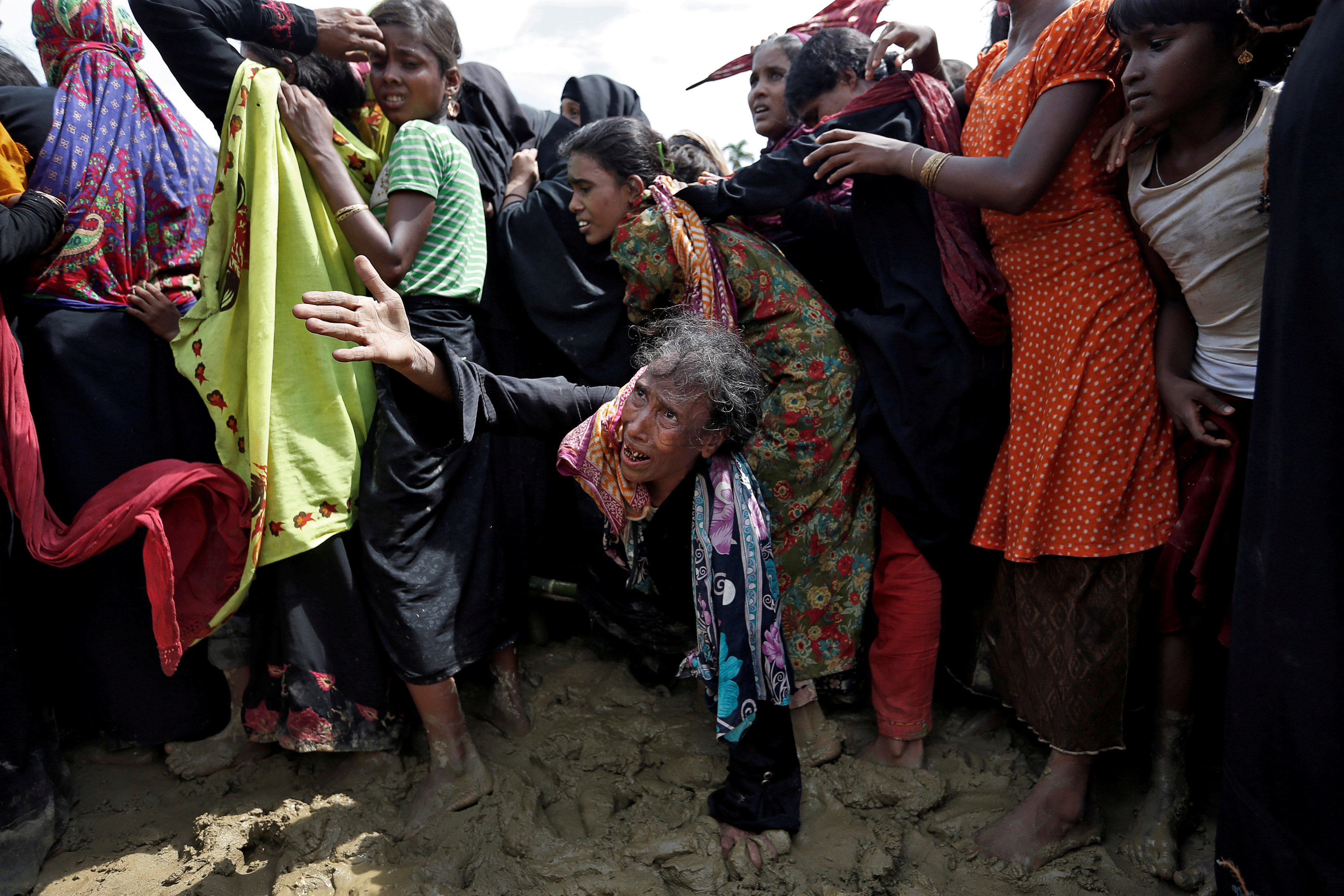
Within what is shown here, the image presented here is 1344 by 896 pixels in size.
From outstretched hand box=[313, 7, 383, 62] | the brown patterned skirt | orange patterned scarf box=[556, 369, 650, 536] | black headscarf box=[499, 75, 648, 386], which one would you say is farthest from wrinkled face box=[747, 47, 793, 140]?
the brown patterned skirt

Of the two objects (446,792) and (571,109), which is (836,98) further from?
(446,792)

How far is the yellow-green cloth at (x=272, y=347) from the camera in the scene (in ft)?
8.05

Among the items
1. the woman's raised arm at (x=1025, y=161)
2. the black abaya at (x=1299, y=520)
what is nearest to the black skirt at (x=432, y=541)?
the woman's raised arm at (x=1025, y=161)

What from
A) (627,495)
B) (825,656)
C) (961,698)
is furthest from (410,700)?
(961,698)

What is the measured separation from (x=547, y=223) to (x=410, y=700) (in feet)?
5.53

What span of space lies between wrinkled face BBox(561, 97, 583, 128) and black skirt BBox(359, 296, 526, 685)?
1.51 meters

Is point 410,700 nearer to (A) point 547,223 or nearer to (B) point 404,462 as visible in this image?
(B) point 404,462

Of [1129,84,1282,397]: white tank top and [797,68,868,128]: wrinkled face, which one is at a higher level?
[797,68,868,128]: wrinkled face

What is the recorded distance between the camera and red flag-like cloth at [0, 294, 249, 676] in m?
2.39

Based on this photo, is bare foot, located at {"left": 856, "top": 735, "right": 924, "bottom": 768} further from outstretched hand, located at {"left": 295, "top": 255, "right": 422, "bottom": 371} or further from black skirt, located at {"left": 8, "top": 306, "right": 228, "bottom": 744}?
black skirt, located at {"left": 8, "top": 306, "right": 228, "bottom": 744}

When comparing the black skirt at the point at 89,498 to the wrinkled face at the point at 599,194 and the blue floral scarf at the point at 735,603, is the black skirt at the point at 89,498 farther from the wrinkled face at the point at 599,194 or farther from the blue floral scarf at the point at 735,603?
the blue floral scarf at the point at 735,603

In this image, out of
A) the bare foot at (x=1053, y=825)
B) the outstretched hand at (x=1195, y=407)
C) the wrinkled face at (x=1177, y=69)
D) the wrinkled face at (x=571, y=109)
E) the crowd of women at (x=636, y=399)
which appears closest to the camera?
the wrinkled face at (x=1177, y=69)

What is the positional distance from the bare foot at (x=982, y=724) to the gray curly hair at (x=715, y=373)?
1.21 meters

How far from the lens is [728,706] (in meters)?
2.19
